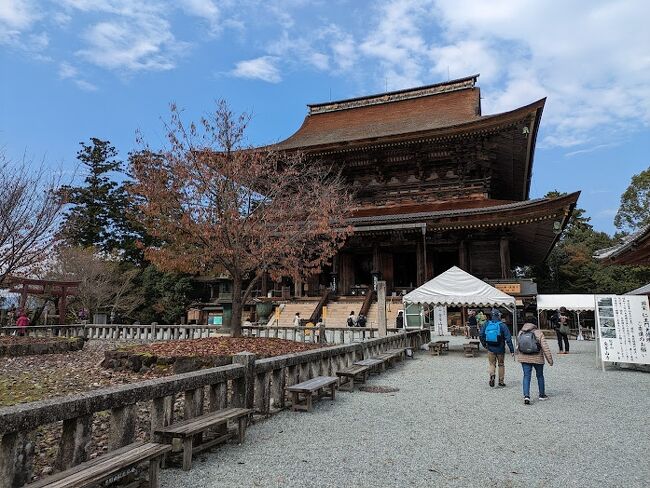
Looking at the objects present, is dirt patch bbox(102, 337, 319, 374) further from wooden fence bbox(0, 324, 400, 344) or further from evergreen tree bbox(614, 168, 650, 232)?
evergreen tree bbox(614, 168, 650, 232)

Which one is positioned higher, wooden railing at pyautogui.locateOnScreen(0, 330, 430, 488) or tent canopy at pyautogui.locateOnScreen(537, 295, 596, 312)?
tent canopy at pyautogui.locateOnScreen(537, 295, 596, 312)

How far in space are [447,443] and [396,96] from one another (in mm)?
27524

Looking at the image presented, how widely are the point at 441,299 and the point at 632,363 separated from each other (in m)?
4.80

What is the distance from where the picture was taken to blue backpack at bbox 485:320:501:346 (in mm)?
7996

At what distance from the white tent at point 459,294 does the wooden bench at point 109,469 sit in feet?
34.7

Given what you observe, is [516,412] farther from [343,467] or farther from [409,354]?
[409,354]

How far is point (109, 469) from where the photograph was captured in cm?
295

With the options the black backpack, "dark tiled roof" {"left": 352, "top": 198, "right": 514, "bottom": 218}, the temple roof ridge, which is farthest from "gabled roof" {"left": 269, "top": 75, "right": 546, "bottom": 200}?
the black backpack

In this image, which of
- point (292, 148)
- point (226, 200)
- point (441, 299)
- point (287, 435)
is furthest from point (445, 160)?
point (287, 435)

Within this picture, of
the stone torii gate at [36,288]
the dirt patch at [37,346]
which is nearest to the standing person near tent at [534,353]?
the dirt patch at [37,346]

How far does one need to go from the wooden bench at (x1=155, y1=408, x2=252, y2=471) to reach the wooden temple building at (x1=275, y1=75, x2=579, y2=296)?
52.3 feet

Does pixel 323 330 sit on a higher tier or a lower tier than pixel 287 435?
higher

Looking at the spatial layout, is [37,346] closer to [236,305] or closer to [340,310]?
[236,305]

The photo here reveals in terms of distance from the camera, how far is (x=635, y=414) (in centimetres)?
616
